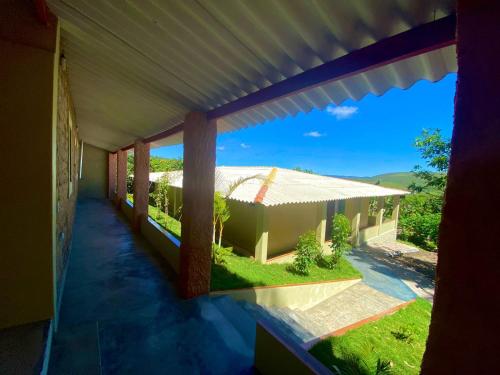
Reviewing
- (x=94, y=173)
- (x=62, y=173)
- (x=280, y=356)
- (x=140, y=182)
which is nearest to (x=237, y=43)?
(x=280, y=356)

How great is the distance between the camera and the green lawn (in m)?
4.76

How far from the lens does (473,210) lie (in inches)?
40.8

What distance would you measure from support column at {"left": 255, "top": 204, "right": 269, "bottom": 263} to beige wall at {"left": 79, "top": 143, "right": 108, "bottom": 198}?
12.0 meters

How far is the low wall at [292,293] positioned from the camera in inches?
255

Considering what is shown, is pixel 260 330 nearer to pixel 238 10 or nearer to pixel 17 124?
pixel 238 10

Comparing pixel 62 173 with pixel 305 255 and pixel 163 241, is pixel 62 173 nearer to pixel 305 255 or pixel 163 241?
pixel 163 241

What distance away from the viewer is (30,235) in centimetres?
258

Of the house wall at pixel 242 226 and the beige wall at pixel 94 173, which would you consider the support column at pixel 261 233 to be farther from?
the beige wall at pixel 94 173

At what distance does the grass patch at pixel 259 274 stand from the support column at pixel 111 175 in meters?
10.6

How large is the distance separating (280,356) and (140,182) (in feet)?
25.1

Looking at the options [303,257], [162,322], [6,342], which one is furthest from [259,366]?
[303,257]

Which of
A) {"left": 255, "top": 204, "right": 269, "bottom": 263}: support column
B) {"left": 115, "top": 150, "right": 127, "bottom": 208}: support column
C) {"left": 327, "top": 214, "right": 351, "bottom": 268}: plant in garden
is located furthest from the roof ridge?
{"left": 115, "top": 150, "right": 127, "bottom": 208}: support column

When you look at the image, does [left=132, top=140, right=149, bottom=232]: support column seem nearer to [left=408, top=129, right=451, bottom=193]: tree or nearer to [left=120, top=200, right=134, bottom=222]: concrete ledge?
[left=120, top=200, right=134, bottom=222]: concrete ledge

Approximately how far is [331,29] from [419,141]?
1421 centimetres
